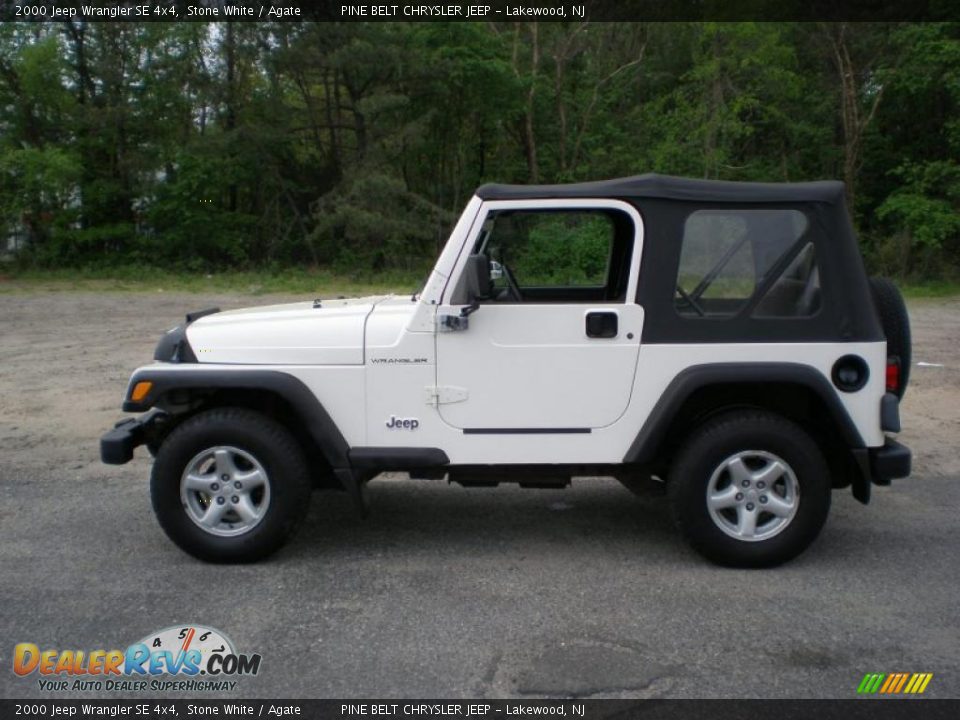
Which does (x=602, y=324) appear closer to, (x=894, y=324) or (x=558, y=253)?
(x=558, y=253)

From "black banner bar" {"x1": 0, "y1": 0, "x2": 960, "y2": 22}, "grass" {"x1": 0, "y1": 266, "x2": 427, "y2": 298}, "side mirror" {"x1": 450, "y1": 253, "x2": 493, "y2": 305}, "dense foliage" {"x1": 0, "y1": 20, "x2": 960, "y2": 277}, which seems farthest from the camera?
"dense foliage" {"x1": 0, "y1": 20, "x2": 960, "y2": 277}

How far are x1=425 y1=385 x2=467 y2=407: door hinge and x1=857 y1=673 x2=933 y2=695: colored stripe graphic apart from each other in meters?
2.28

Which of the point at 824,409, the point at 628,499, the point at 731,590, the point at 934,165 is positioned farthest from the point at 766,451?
the point at 934,165

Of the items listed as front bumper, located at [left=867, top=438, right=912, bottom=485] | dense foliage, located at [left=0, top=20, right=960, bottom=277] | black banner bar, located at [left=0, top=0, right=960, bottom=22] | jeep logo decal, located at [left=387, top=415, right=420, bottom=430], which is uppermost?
black banner bar, located at [left=0, top=0, right=960, bottom=22]

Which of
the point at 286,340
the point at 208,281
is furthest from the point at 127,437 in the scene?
the point at 208,281

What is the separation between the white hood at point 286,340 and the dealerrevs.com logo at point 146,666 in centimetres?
149

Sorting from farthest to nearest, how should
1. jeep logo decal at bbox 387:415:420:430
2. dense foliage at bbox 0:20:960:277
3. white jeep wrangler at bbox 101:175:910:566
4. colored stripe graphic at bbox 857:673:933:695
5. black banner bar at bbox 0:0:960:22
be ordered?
dense foliage at bbox 0:20:960:277 < black banner bar at bbox 0:0:960:22 < jeep logo decal at bbox 387:415:420:430 < white jeep wrangler at bbox 101:175:910:566 < colored stripe graphic at bbox 857:673:933:695

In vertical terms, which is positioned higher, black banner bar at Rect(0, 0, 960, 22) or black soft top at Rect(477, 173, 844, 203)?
black banner bar at Rect(0, 0, 960, 22)

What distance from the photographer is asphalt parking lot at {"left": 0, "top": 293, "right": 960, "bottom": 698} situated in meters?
3.75

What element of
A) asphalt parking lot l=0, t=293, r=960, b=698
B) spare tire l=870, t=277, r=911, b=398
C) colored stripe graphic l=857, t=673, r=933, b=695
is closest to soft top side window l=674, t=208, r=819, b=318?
spare tire l=870, t=277, r=911, b=398

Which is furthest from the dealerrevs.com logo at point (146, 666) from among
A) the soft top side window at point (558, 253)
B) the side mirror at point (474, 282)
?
the soft top side window at point (558, 253)

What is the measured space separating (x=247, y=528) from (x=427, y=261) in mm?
23632

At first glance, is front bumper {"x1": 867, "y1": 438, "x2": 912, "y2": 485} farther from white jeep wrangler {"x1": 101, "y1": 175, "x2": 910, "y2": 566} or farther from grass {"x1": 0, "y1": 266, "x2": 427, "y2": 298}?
grass {"x1": 0, "y1": 266, "x2": 427, "y2": 298}

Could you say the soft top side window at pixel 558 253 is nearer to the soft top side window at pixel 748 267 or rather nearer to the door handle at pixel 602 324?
the door handle at pixel 602 324
